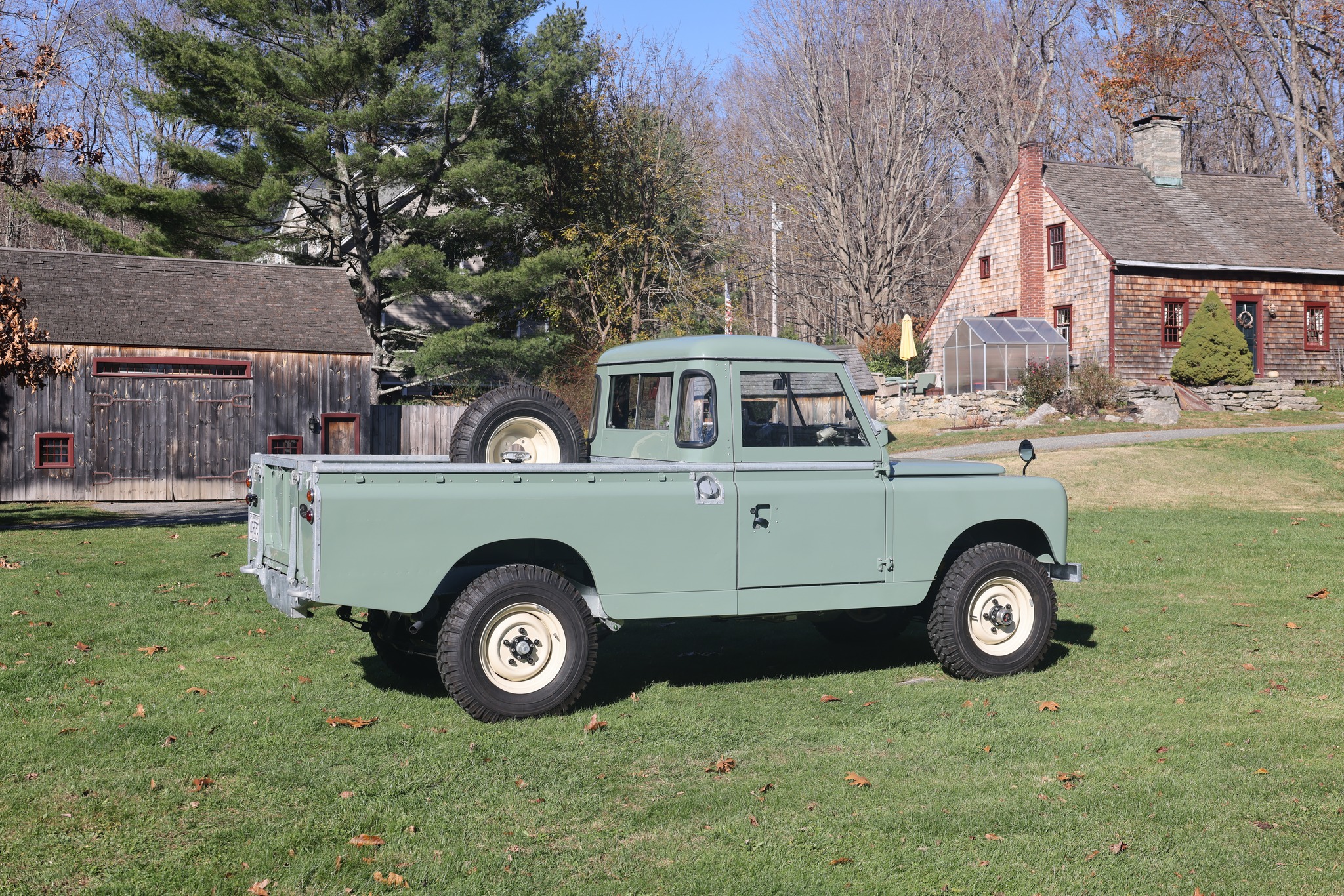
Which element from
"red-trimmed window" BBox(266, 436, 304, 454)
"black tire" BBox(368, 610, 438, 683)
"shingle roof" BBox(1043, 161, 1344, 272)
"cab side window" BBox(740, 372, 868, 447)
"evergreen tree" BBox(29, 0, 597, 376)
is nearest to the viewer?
"cab side window" BBox(740, 372, 868, 447)

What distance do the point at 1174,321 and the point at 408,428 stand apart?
2323 centimetres

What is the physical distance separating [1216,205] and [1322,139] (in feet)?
31.5

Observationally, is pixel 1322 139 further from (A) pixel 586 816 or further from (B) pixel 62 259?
(A) pixel 586 816

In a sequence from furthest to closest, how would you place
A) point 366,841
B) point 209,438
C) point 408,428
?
point 408,428, point 209,438, point 366,841

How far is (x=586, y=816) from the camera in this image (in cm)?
520

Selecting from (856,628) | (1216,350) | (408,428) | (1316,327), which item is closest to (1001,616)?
(856,628)

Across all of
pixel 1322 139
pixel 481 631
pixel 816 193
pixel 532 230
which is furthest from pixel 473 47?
pixel 1322 139

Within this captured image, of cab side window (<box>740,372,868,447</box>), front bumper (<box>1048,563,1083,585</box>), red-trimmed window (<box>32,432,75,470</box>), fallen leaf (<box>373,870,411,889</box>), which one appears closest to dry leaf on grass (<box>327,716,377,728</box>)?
fallen leaf (<box>373,870,411,889</box>)

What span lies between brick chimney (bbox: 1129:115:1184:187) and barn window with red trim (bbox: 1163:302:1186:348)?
17.0ft

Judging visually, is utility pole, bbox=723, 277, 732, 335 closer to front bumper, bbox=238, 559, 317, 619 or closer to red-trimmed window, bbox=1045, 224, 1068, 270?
red-trimmed window, bbox=1045, 224, 1068, 270

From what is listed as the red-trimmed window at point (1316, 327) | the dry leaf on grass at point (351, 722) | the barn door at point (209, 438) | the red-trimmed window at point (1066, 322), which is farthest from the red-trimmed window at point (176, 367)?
the red-trimmed window at point (1316, 327)

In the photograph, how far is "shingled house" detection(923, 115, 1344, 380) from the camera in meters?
35.8

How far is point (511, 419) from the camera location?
7770 millimetres

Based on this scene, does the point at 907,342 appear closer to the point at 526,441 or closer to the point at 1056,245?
the point at 1056,245
